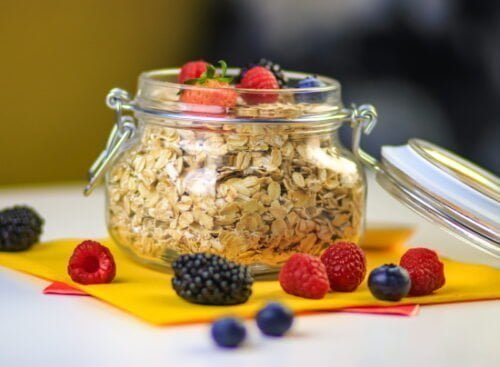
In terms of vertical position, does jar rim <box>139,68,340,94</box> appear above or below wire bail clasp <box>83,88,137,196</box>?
above

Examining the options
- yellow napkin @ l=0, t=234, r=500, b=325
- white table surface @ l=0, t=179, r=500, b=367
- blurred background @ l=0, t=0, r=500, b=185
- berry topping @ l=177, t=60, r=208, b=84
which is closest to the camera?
white table surface @ l=0, t=179, r=500, b=367

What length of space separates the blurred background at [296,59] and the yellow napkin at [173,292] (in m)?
1.42

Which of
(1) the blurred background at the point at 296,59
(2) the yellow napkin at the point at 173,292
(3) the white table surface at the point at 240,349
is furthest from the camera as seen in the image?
(1) the blurred background at the point at 296,59

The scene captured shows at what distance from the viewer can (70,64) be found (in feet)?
9.13

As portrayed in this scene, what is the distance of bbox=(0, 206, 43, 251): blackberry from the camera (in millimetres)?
1353

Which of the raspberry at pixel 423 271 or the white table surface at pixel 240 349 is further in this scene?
the raspberry at pixel 423 271

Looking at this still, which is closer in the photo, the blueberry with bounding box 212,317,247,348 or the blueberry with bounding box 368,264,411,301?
the blueberry with bounding box 212,317,247,348

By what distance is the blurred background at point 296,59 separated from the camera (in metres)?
2.72

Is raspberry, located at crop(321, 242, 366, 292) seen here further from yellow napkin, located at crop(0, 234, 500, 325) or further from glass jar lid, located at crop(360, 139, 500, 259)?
glass jar lid, located at crop(360, 139, 500, 259)

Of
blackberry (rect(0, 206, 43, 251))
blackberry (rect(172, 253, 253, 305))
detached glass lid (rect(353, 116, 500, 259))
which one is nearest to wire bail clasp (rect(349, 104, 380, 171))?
detached glass lid (rect(353, 116, 500, 259))

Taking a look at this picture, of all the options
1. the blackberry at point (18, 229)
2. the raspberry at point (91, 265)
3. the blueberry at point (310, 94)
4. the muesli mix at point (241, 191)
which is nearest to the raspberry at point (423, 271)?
the muesli mix at point (241, 191)

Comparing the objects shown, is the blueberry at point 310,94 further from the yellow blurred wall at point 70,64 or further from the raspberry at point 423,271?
the yellow blurred wall at point 70,64

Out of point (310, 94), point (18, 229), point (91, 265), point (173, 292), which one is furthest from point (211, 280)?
point (18, 229)

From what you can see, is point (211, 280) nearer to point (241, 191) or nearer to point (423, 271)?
point (241, 191)
